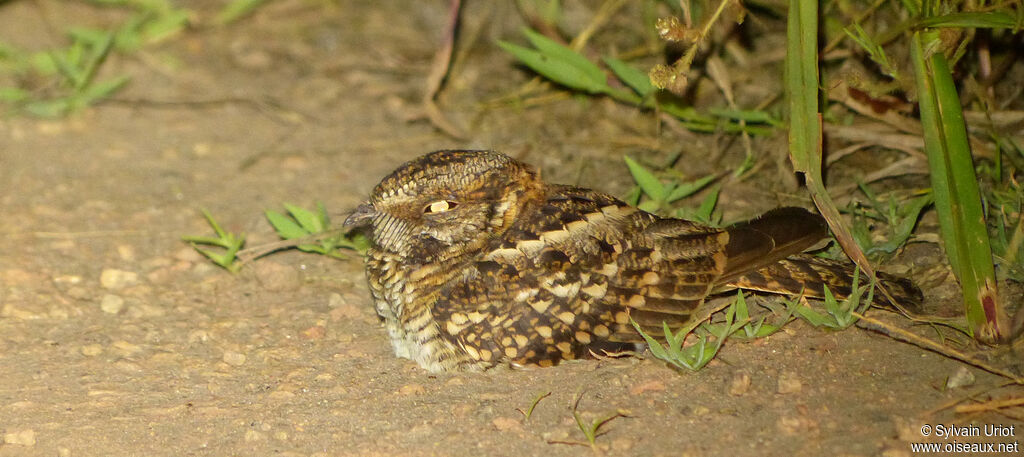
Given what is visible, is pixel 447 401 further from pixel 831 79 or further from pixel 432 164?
pixel 831 79

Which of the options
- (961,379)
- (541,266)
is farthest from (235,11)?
(961,379)

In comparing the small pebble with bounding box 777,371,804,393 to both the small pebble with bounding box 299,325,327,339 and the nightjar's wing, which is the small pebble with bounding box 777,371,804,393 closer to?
the nightjar's wing

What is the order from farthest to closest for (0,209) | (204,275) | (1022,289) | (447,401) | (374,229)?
(0,209) → (204,275) → (374,229) → (1022,289) → (447,401)

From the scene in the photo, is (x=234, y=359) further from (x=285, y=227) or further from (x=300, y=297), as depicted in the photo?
(x=285, y=227)

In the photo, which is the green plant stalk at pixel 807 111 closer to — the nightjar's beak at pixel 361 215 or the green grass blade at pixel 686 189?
the green grass blade at pixel 686 189

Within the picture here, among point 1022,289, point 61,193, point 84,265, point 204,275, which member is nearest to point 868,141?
point 1022,289
